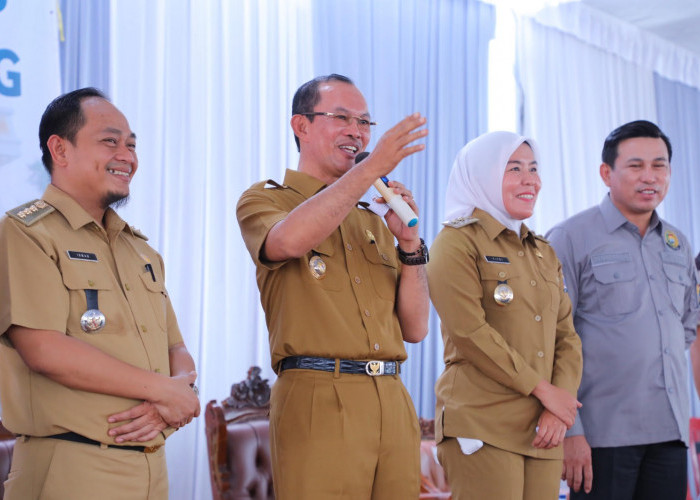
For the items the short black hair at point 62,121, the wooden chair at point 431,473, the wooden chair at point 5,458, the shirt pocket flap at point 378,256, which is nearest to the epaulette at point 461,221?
the shirt pocket flap at point 378,256

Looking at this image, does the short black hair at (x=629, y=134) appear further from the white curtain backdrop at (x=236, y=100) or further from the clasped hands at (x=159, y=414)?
the clasped hands at (x=159, y=414)

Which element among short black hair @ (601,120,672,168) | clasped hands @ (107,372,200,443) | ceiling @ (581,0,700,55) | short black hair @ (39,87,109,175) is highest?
ceiling @ (581,0,700,55)

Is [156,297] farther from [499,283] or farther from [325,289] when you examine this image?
[499,283]

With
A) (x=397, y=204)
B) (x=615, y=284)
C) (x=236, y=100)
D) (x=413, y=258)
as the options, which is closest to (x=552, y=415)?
(x=413, y=258)

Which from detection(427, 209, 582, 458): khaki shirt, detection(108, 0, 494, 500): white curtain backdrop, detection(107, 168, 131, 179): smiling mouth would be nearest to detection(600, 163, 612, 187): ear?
detection(427, 209, 582, 458): khaki shirt

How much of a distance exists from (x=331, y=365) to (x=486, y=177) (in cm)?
108

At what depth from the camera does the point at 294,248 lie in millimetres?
1921

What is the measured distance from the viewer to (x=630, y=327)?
2967 millimetres

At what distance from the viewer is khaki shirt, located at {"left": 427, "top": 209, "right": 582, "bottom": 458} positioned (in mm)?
2412

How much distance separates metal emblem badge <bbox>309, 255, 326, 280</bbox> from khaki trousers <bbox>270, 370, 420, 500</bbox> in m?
0.26

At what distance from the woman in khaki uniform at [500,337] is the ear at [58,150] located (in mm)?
1188

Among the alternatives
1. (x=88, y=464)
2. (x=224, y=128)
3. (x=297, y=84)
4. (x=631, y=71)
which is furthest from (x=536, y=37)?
(x=88, y=464)

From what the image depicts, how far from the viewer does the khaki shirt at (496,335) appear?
241 centimetres

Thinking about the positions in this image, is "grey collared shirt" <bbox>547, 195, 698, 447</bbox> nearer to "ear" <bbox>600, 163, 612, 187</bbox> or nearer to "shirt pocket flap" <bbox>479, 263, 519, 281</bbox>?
"ear" <bbox>600, 163, 612, 187</bbox>
